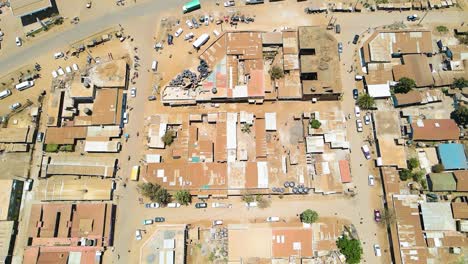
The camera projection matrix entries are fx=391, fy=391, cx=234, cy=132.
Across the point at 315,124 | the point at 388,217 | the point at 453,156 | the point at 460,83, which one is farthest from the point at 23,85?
the point at 460,83

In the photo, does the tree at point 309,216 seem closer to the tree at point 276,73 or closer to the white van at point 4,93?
the tree at point 276,73

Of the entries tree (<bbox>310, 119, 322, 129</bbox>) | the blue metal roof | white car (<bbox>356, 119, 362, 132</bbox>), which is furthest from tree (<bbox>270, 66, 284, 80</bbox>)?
the blue metal roof

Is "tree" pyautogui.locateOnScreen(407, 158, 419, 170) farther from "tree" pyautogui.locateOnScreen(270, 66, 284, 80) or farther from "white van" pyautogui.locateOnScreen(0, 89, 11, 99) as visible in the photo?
"white van" pyautogui.locateOnScreen(0, 89, 11, 99)

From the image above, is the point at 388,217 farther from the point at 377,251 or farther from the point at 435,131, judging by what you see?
the point at 435,131

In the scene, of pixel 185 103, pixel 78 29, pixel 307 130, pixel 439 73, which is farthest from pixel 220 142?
pixel 439 73

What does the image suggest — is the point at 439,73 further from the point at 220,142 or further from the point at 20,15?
the point at 20,15

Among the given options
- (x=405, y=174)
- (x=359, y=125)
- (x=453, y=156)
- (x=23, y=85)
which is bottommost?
(x=405, y=174)
